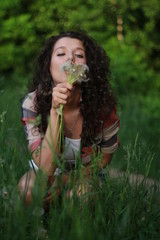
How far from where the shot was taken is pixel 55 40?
2637 millimetres

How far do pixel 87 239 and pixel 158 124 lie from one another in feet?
13.9

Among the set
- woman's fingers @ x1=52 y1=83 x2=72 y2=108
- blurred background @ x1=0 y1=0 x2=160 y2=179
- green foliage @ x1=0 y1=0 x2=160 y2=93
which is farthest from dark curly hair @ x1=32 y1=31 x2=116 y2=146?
green foliage @ x1=0 y1=0 x2=160 y2=93

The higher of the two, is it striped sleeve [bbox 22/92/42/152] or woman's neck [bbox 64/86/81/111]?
woman's neck [bbox 64/86/81/111]

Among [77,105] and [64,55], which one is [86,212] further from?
[64,55]

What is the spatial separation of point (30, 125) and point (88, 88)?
19.9 inches

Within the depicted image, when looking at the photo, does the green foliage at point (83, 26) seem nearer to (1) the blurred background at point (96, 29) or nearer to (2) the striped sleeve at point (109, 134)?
(1) the blurred background at point (96, 29)

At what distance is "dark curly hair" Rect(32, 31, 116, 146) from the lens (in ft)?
8.00

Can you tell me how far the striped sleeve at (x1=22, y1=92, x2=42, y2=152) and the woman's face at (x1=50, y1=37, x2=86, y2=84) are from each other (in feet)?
0.67

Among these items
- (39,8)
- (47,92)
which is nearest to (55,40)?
(47,92)

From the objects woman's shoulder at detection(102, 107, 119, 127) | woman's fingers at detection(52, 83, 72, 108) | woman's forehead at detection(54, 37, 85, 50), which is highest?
woman's forehead at detection(54, 37, 85, 50)

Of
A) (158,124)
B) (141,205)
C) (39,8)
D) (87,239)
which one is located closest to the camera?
(87,239)

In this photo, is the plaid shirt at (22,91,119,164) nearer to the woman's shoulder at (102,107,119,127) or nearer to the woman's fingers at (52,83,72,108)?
the woman's shoulder at (102,107,119,127)

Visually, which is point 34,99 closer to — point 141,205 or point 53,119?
point 53,119

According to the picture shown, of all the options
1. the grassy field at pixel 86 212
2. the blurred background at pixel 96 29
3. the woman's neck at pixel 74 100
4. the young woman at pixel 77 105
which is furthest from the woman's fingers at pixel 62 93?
the blurred background at pixel 96 29
